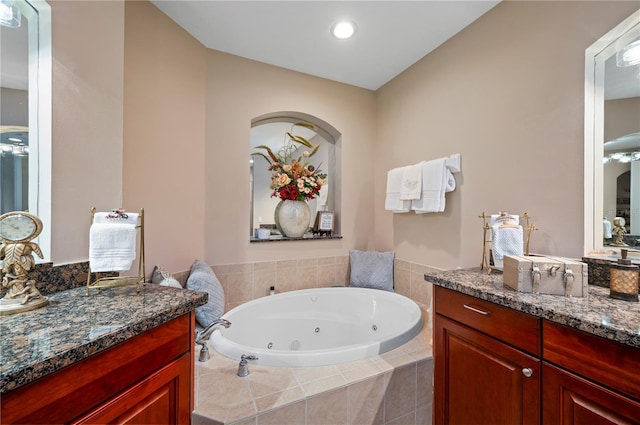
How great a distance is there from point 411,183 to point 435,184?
0.72 feet

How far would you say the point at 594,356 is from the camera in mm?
787

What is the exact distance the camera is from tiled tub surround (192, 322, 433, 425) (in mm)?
1091

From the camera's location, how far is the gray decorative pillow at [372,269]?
252 centimetres

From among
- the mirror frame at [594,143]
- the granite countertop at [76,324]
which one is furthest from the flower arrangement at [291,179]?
the mirror frame at [594,143]

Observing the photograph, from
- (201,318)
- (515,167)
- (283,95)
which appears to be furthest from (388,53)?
(201,318)

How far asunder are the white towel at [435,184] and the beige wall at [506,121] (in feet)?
0.32

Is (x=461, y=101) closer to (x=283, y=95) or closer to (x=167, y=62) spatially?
(x=283, y=95)

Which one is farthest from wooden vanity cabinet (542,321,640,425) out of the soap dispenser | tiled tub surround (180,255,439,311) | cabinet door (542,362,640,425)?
tiled tub surround (180,255,439,311)

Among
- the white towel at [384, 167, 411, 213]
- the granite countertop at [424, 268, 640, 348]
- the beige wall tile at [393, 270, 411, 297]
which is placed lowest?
the beige wall tile at [393, 270, 411, 297]

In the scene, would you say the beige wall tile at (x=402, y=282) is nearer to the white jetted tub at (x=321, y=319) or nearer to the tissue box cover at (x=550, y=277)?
the white jetted tub at (x=321, y=319)

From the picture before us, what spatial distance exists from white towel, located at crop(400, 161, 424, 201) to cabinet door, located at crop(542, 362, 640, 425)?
4.65 feet

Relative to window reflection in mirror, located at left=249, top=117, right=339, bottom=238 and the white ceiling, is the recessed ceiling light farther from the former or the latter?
window reflection in mirror, located at left=249, top=117, right=339, bottom=238

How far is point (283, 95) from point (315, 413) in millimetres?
2378

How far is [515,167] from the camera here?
1616 millimetres
